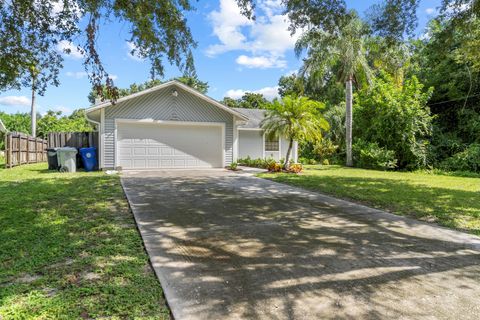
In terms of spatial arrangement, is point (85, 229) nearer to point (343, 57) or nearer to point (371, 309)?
point (371, 309)

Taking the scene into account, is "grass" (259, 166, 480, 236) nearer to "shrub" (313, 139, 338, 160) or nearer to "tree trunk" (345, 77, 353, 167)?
"tree trunk" (345, 77, 353, 167)

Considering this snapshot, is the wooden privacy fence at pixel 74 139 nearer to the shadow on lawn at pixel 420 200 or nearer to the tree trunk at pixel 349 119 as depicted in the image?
the shadow on lawn at pixel 420 200

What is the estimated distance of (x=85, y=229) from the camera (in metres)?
4.60

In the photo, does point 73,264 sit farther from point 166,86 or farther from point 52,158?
point 52,158

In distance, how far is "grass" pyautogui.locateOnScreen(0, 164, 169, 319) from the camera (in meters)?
2.50

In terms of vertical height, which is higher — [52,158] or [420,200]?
[52,158]

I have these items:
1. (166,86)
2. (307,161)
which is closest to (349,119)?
(307,161)

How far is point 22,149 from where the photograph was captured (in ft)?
50.8

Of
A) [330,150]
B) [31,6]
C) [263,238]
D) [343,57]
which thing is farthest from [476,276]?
[330,150]

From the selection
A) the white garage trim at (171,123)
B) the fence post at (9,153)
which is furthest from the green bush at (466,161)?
the fence post at (9,153)

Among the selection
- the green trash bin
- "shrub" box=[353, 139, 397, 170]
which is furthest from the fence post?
"shrub" box=[353, 139, 397, 170]

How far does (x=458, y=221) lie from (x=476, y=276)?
2.63 metres

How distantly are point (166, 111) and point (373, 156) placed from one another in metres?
10.7

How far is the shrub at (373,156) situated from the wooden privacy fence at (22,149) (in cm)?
1702
